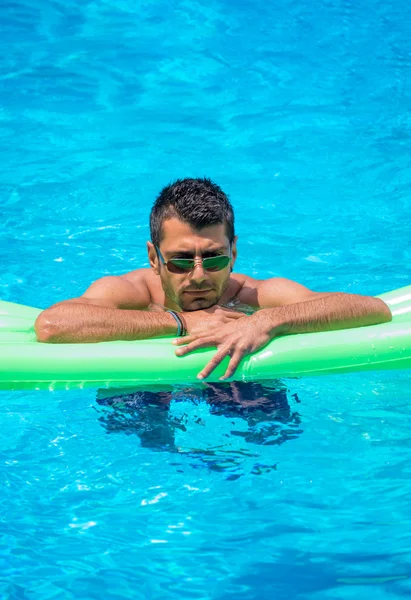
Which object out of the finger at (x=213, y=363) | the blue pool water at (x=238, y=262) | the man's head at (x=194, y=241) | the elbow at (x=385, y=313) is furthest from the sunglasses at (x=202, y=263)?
the elbow at (x=385, y=313)

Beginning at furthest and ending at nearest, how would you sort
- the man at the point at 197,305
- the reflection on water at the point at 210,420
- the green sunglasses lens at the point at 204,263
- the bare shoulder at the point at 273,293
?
the bare shoulder at the point at 273,293, the green sunglasses lens at the point at 204,263, the man at the point at 197,305, the reflection on water at the point at 210,420

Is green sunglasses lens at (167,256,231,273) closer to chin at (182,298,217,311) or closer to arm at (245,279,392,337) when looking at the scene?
chin at (182,298,217,311)

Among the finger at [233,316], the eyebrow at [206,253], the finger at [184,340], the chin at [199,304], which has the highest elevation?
the eyebrow at [206,253]

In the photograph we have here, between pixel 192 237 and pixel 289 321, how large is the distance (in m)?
0.61

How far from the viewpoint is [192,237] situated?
169 inches

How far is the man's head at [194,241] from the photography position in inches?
169

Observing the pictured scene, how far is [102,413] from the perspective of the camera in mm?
4176

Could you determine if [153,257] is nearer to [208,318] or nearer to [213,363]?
[208,318]

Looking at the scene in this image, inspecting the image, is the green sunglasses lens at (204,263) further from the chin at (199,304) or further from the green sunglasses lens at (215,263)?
the chin at (199,304)

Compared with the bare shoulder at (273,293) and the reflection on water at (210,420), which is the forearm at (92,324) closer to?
the reflection on water at (210,420)

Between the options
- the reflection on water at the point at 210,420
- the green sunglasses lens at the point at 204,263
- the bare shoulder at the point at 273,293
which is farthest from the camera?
the bare shoulder at the point at 273,293

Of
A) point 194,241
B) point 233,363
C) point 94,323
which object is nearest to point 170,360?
point 233,363

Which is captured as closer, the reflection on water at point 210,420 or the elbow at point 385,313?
the reflection on water at point 210,420

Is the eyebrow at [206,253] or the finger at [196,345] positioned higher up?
the eyebrow at [206,253]
